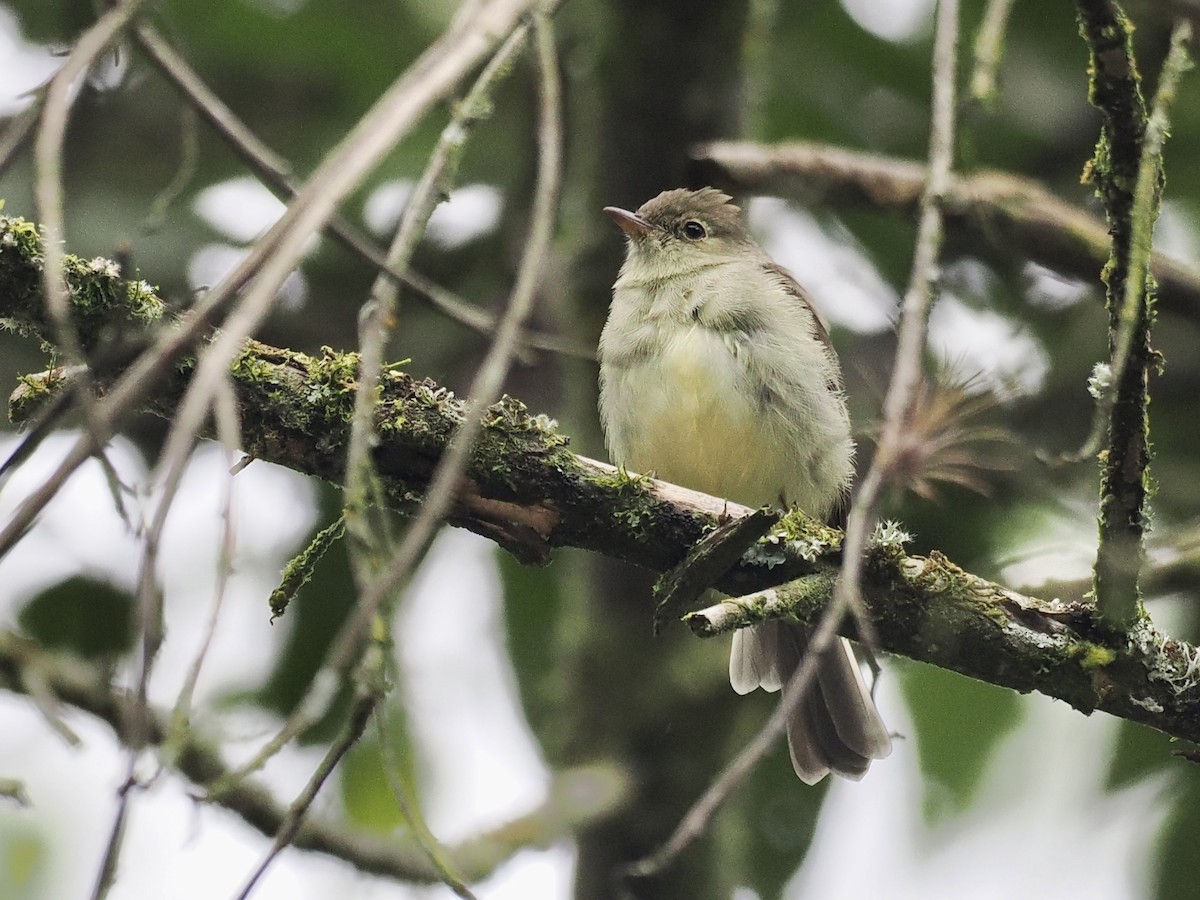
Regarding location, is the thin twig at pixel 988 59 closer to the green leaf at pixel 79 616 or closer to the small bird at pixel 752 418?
the small bird at pixel 752 418

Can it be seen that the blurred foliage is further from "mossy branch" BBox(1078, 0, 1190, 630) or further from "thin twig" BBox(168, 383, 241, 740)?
"thin twig" BBox(168, 383, 241, 740)

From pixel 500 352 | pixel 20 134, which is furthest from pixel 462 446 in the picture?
pixel 20 134

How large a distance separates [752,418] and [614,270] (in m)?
1.40

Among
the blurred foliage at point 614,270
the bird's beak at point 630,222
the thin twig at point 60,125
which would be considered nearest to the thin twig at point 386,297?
the thin twig at point 60,125

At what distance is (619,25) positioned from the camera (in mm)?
4934

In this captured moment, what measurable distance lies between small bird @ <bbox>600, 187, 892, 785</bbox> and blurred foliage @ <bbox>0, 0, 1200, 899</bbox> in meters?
0.23

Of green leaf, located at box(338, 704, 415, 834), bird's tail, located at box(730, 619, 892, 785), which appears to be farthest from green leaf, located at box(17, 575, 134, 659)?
bird's tail, located at box(730, 619, 892, 785)

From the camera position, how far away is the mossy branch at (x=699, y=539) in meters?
3.12

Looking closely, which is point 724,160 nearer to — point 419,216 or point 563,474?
point 563,474

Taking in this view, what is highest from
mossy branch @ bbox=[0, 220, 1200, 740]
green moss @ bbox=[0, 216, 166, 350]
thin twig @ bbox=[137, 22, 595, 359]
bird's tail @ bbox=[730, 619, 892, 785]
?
bird's tail @ bbox=[730, 619, 892, 785]

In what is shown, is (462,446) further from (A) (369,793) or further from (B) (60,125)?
(A) (369,793)

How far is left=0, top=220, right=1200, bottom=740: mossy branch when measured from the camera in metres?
3.12

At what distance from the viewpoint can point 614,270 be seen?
233 inches

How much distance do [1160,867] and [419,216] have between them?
12.8 ft
